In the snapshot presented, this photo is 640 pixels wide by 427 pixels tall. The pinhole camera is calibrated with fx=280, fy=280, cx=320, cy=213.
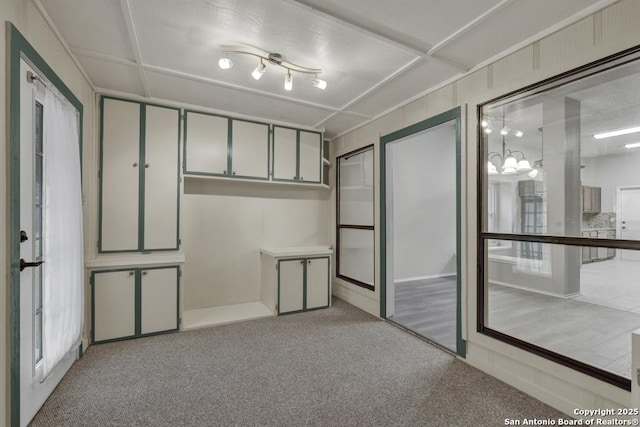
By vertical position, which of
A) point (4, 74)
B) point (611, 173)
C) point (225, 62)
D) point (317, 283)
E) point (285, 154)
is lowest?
point (317, 283)

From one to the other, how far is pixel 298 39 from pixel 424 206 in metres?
4.79

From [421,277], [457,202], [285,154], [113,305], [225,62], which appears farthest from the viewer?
[421,277]

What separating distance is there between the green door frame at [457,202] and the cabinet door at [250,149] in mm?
1610

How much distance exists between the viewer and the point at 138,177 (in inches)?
124

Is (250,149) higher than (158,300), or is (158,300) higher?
(250,149)

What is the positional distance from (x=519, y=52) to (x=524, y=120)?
0.52 metres

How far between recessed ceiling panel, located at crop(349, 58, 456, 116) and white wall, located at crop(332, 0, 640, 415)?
5.2 inches

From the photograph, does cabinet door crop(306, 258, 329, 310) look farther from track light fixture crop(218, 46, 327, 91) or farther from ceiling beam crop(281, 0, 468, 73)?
ceiling beam crop(281, 0, 468, 73)

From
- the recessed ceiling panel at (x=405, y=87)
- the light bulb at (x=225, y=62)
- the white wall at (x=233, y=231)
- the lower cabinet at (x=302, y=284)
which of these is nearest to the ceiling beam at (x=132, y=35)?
the light bulb at (x=225, y=62)

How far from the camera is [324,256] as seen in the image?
13.1ft

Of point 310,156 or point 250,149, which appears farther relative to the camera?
point 310,156

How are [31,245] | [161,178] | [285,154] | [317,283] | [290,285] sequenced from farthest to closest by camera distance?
[285,154]
[317,283]
[290,285]
[161,178]
[31,245]

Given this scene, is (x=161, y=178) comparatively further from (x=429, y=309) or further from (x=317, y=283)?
(x=429, y=309)

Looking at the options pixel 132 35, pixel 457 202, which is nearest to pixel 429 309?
pixel 457 202
